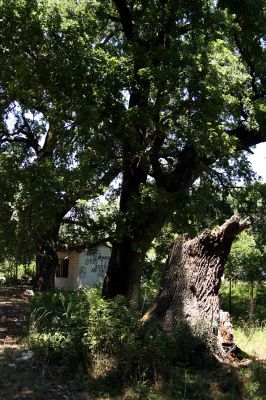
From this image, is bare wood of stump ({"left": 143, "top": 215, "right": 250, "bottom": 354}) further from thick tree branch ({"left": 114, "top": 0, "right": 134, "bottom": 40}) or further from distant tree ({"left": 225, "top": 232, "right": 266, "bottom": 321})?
distant tree ({"left": 225, "top": 232, "right": 266, "bottom": 321})

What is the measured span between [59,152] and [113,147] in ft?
8.44

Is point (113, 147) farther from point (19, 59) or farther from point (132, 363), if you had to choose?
point (132, 363)

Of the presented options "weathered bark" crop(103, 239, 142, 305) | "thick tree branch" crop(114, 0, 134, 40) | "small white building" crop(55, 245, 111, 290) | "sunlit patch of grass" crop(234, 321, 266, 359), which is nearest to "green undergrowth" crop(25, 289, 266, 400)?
"sunlit patch of grass" crop(234, 321, 266, 359)

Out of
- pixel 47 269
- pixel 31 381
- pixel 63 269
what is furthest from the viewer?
pixel 63 269

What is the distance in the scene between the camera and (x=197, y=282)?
29.9 ft

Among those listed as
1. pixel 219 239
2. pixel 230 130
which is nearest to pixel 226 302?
pixel 230 130

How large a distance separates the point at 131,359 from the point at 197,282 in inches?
90.7

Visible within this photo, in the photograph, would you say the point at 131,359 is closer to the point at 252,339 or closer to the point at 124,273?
the point at 252,339

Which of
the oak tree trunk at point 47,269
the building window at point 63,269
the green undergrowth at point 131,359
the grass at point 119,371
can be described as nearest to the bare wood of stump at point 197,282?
the green undergrowth at point 131,359

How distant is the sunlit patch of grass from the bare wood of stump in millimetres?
1211

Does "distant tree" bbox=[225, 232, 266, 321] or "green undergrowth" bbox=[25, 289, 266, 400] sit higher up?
"distant tree" bbox=[225, 232, 266, 321]

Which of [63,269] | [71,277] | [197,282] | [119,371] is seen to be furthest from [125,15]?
[63,269]

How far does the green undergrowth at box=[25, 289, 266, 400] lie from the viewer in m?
6.90

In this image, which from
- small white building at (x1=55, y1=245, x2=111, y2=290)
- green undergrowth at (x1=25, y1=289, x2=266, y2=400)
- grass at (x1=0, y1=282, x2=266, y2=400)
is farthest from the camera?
small white building at (x1=55, y1=245, x2=111, y2=290)
